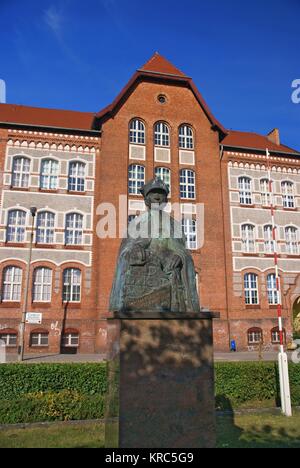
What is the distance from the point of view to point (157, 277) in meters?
5.45

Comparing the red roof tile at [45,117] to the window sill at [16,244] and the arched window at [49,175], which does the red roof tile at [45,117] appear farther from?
the window sill at [16,244]

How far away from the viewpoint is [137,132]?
28.0 metres

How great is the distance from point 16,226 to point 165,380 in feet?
73.6

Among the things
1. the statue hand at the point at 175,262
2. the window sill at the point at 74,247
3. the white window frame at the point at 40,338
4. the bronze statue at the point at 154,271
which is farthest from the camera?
the window sill at the point at 74,247

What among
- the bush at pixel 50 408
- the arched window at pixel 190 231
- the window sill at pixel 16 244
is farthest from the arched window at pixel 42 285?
the bush at pixel 50 408

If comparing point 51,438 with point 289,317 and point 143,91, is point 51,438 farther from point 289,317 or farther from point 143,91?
point 143,91

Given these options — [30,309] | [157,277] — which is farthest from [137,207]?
[157,277]

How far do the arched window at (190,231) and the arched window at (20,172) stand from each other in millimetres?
10947

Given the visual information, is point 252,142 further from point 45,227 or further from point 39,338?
point 39,338

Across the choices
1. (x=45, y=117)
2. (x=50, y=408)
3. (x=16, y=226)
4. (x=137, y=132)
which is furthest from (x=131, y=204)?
(x=50, y=408)

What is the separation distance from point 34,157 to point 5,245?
6195 mm

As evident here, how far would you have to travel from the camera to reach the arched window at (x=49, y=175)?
87.3 ft

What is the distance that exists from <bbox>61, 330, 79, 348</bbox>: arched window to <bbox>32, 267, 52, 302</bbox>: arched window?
7.79 ft
